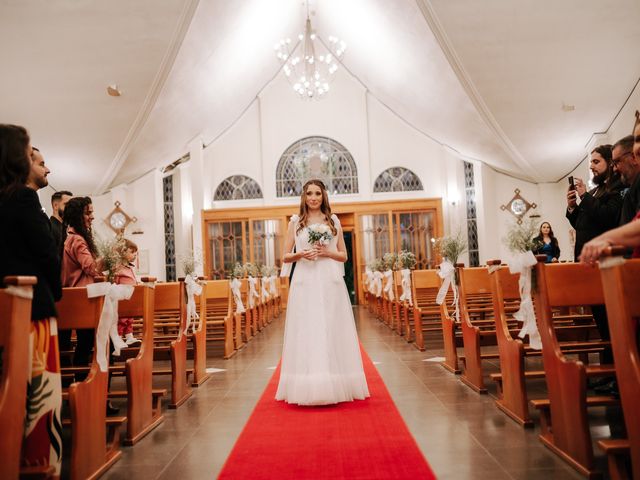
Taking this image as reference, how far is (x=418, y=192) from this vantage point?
17.3 m

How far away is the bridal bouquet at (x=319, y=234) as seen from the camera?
13.7 ft

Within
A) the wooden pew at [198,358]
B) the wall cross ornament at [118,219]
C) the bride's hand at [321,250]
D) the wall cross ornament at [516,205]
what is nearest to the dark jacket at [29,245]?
the bride's hand at [321,250]

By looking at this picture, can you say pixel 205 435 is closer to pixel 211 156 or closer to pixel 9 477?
pixel 9 477

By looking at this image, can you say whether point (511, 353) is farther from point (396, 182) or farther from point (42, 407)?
point (396, 182)

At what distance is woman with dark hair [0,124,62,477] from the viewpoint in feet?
7.51

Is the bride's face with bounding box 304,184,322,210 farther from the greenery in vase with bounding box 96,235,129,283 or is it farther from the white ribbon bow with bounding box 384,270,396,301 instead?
the white ribbon bow with bounding box 384,270,396,301

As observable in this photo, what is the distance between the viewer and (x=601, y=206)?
365 centimetres

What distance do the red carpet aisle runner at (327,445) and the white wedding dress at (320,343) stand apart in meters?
0.10

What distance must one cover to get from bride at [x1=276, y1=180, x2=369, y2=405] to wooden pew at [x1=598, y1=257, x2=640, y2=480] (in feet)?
6.71

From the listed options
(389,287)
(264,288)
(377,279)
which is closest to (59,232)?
→ (389,287)

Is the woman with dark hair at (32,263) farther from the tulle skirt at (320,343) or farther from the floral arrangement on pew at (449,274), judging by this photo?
the floral arrangement on pew at (449,274)

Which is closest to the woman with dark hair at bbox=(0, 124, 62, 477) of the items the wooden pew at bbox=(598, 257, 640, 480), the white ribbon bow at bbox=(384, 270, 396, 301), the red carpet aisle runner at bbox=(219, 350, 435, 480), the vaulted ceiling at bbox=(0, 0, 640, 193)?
the red carpet aisle runner at bbox=(219, 350, 435, 480)

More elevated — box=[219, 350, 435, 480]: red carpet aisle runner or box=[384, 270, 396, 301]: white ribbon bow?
box=[384, 270, 396, 301]: white ribbon bow

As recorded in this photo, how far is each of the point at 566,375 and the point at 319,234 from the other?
2001 millimetres
